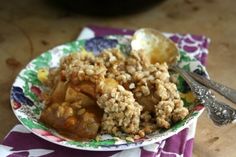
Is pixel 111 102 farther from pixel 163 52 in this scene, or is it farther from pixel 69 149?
pixel 163 52

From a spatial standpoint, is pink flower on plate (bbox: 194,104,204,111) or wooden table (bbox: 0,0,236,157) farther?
wooden table (bbox: 0,0,236,157)

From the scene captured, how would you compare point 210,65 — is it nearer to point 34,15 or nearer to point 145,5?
point 145,5

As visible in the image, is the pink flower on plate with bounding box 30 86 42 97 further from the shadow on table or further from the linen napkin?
the shadow on table

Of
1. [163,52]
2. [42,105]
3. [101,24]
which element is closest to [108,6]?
[101,24]

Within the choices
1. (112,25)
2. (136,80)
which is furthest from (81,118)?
(112,25)

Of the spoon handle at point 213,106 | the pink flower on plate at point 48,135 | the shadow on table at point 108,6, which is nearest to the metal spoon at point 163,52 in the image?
the spoon handle at point 213,106

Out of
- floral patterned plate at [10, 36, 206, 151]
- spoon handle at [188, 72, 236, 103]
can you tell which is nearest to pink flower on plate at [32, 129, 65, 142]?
floral patterned plate at [10, 36, 206, 151]
